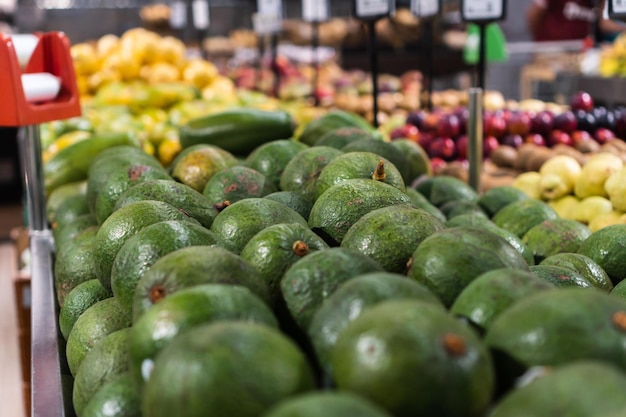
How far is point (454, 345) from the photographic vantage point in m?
0.84

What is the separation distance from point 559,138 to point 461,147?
1.61 ft

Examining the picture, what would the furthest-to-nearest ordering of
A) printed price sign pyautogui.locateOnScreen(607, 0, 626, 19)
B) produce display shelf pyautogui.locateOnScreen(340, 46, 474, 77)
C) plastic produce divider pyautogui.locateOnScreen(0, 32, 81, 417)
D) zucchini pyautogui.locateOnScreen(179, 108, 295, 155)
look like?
produce display shelf pyautogui.locateOnScreen(340, 46, 474, 77)
zucchini pyautogui.locateOnScreen(179, 108, 295, 155)
printed price sign pyautogui.locateOnScreen(607, 0, 626, 19)
plastic produce divider pyautogui.locateOnScreen(0, 32, 81, 417)

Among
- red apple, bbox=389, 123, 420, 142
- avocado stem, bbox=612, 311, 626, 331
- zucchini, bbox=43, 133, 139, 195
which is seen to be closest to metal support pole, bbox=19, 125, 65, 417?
zucchini, bbox=43, 133, 139, 195

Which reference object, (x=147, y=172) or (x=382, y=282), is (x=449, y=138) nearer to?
(x=147, y=172)

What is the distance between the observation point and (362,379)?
0.84 metres

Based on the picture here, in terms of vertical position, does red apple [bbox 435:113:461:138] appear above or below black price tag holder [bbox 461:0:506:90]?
below

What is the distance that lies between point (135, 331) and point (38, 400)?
38cm

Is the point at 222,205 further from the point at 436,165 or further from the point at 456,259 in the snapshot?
the point at 436,165

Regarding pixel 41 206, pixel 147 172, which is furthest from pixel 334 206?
pixel 41 206

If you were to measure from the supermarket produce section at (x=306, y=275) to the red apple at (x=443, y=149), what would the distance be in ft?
1.24

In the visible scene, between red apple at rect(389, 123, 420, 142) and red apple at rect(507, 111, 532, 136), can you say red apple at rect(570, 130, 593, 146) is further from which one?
red apple at rect(389, 123, 420, 142)

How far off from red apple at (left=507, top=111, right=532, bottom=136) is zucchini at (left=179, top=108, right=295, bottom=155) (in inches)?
59.3

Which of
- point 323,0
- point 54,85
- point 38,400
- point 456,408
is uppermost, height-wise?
point 323,0

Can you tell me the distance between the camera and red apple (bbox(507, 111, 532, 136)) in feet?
12.5
